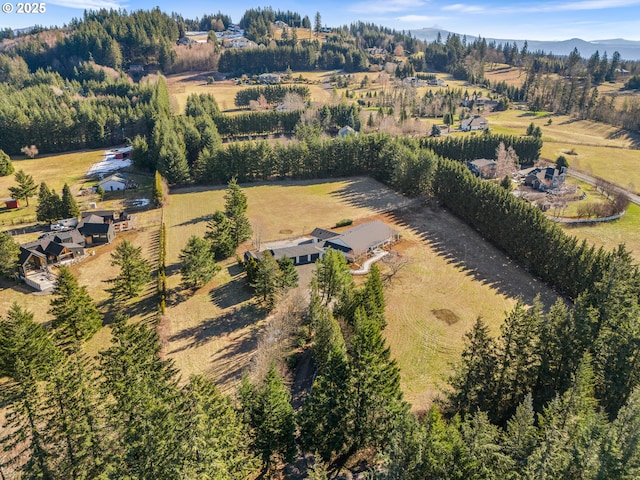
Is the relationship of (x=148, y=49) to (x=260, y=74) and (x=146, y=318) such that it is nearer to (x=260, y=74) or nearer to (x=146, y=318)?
(x=260, y=74)

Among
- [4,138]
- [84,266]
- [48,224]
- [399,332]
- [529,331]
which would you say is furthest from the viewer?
[4,138]

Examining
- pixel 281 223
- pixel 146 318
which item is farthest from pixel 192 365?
pixel 281 223

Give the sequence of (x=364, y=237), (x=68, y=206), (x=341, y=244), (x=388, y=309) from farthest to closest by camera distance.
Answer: (x=68, y=206) → (x=364, y=237) → (x=341, y=244) → (x=388, y=309)

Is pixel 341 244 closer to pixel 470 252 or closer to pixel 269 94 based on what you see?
pixel 470 252

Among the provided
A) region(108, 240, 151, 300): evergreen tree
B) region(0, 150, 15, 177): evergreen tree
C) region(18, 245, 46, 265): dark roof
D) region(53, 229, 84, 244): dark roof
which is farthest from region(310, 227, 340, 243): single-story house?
region(0, 150, 15, 177): evergreen tree

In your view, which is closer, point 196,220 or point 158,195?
point 196,220

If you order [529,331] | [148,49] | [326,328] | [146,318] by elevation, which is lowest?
[146,318]

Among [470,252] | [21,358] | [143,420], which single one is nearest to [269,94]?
[470,252]

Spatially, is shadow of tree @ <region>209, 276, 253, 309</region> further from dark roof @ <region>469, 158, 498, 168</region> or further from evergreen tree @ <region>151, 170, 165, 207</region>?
dark roof @ <region>469, 158, 498, 168</region>
